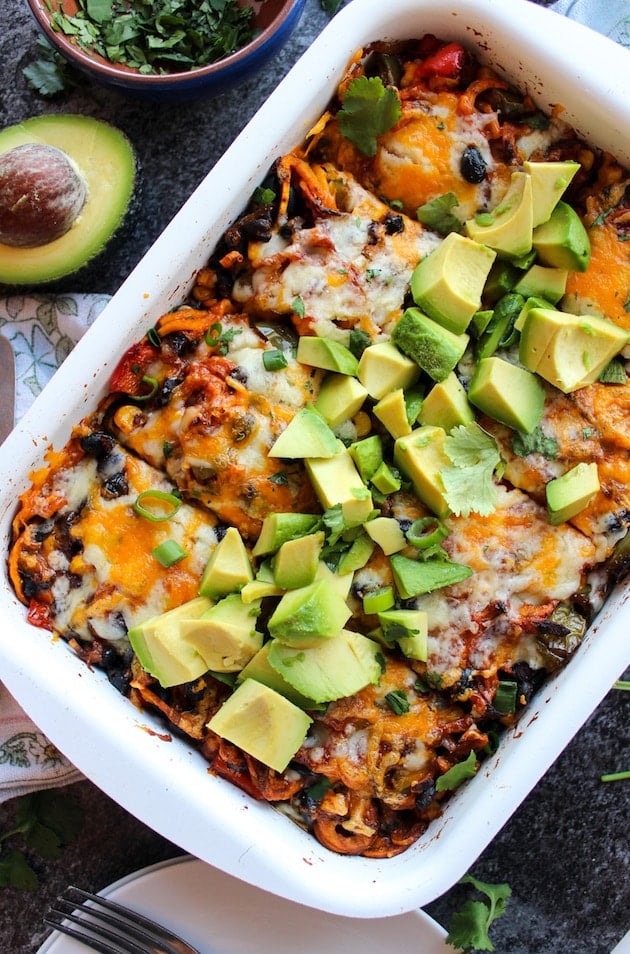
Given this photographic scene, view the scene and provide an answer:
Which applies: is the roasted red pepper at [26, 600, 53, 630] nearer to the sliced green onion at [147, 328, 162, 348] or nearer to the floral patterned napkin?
the floral patterned napkin

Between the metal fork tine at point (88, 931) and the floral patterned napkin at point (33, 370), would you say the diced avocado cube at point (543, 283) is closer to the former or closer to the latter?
the floral patterned napkin at point (33, 370)

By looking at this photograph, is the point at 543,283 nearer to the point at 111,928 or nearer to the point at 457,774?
the point at 457,774

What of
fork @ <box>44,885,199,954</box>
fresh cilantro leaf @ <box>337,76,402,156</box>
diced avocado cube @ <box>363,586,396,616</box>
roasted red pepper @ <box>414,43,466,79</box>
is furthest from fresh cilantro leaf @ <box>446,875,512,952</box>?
roasted red pepper @ <box>414,43,466,79</box>

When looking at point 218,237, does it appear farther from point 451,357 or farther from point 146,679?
point 146,679

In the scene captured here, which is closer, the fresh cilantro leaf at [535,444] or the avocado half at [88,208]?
the fresh cilantro leaf at [535,444]

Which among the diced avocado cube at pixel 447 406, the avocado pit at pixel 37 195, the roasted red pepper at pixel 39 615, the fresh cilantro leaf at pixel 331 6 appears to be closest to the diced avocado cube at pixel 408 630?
the diced avocado cube at pixel 447 406

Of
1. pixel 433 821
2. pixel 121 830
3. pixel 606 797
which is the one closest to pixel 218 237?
pixel 433 821
